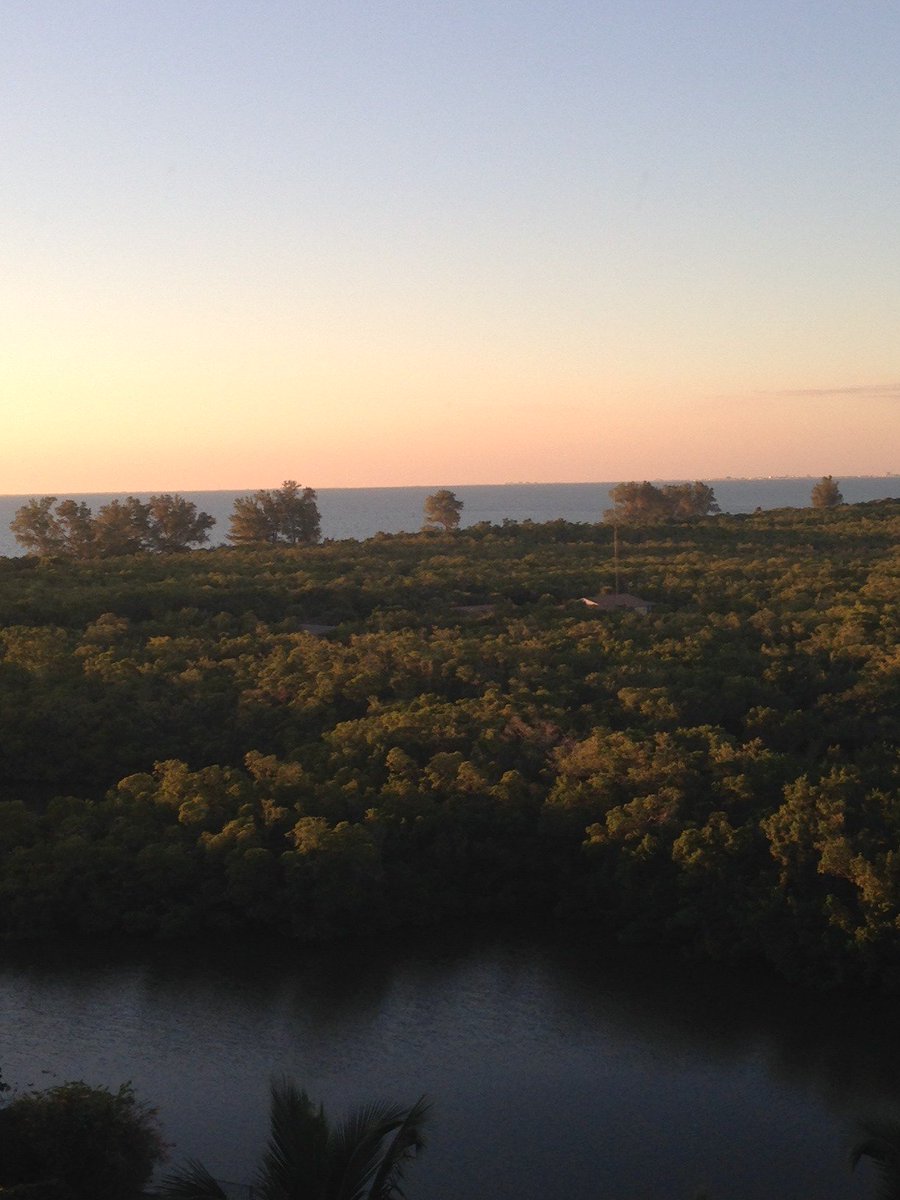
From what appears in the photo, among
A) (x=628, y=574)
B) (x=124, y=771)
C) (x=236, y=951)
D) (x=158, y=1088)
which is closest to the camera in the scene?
(x=158, y=1088)

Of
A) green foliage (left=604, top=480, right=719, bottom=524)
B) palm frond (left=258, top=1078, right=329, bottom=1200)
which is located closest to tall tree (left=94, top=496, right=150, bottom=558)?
green foliage (left=604, top=480, right=719, bottom=524)

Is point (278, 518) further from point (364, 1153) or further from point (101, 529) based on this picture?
point (364, 1153)

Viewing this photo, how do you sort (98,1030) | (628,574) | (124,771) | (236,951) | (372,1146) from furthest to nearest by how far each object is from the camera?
(628,574) → (124,771) → (236,951) → (98,1030) → (372,1146)

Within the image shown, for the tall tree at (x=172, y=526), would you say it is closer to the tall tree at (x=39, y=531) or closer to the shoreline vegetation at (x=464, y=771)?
the tall tree at (x=39, y=531)

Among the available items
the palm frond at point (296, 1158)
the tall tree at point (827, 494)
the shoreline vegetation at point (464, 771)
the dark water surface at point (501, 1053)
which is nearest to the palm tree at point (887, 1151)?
the dark water surface at point (501, 1053)

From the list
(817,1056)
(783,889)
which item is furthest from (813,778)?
(817,1056)

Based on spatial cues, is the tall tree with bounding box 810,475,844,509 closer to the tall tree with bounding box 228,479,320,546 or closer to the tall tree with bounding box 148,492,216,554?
the tall tree with bounding box 228,479,320,546

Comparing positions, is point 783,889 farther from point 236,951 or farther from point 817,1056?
point 236,951

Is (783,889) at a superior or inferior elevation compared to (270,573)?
inferior

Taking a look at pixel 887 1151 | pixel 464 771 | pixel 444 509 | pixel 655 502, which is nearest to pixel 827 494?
pixel 655 502
